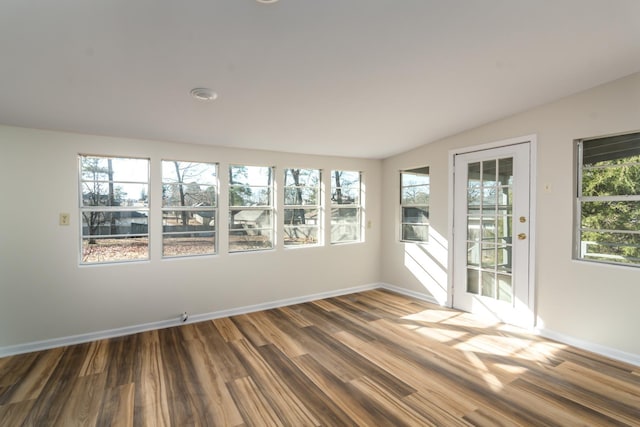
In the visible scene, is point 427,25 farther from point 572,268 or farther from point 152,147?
point 152,147

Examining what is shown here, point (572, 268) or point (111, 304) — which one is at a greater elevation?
point (572, 268)

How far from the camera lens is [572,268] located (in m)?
3.16

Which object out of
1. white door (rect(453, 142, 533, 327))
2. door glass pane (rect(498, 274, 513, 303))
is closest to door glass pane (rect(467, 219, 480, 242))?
white door (rect(453, 142, 533, 327))

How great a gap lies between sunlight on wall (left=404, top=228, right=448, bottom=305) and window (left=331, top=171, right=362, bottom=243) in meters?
0.93

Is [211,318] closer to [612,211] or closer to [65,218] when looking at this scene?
[65,218]

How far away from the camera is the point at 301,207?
468 centimetres

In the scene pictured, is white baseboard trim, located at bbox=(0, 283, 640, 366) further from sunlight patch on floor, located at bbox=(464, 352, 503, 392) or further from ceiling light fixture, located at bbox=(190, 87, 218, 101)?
ceiling light fixture, located at bbox=(190, 87, 218, 101)

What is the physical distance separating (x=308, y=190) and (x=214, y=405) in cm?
308

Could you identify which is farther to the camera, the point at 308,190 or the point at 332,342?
the point at 308,190

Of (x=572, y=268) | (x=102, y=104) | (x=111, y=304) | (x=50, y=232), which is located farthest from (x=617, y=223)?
(x=50, y=232)

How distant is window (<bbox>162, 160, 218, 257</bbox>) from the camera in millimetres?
3723

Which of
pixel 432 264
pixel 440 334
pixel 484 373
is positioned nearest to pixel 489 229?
pixel 432 264

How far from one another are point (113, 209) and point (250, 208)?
1.53m

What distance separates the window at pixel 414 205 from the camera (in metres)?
4.75
